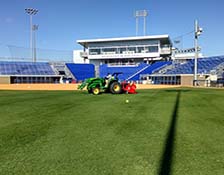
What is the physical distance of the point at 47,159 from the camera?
164 inches

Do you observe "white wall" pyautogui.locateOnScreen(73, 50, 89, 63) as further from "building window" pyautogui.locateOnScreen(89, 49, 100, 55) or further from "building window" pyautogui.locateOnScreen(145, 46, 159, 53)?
"building window" pyautogui.locateOnScreen(145, 46, 159, 53)

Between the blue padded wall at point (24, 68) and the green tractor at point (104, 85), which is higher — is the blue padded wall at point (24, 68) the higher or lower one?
the higher one

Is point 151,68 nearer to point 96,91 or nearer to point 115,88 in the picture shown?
point 115,88

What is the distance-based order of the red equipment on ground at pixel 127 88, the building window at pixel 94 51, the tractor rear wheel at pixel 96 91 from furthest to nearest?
the building window at pixel 94 51 < the red equipment on ground at pixel 127 88 < the tractor rear wheel at pixel 96 91

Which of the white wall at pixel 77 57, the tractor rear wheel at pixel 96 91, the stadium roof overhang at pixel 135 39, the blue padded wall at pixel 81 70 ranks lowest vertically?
the tractor rear wheel at pixel 96 91

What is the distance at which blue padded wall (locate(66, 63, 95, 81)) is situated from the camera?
213 feet

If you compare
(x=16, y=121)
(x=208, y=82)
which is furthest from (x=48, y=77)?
(x=16, y=121)

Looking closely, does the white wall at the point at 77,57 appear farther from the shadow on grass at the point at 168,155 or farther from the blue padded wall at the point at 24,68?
the shadow on grass at the point at 168,155

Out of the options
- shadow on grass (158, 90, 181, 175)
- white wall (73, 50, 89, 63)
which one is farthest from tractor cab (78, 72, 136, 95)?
white wall (73, 50, 89, 63)

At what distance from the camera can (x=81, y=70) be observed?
6712 cm

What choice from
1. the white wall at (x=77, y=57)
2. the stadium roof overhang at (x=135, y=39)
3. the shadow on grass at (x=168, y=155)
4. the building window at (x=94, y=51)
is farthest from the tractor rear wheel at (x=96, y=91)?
the white wall at (x=77, y=57)

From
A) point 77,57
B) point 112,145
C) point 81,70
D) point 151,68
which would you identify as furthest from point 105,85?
point 77,57

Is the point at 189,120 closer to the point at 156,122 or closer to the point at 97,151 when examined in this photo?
the point at 156,122

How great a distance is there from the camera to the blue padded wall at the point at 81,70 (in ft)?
213
